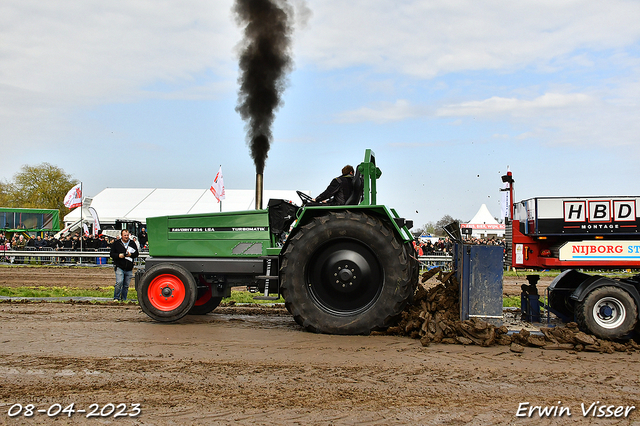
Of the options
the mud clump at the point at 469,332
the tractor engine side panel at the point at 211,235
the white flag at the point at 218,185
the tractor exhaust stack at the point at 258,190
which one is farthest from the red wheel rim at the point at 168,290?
the white flag at the point at 218,185

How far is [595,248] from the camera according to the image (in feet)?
20.1

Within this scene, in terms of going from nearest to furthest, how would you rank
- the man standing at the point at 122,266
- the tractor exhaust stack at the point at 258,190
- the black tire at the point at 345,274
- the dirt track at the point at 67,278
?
the black tire at the point at 345,274 < the tractor exhaust stack at the point at 258,190 < the man standing at the point at 122,266 < the dirt track at the point at 67,278

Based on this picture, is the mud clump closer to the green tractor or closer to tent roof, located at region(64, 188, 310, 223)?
the green tractor

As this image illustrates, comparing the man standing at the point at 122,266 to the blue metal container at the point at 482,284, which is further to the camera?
the man standing at the point at 122,266

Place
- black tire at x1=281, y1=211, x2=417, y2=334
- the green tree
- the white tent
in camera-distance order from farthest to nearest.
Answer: the green tree, the white tent, black tire at x1=281, y1=211, x2=417, y2=334

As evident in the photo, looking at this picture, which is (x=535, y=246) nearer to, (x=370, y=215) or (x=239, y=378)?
(x=370, y=215)

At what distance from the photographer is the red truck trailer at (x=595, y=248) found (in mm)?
5996

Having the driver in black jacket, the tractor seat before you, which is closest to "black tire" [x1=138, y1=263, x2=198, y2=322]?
the driver in black jacket

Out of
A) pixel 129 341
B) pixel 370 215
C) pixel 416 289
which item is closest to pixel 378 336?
pixel 416 289

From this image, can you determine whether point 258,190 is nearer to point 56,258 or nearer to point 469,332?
point 469,332

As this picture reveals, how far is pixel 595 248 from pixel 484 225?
34257 mm

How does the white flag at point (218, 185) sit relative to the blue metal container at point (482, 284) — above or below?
above

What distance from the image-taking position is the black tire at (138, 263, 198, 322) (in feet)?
22.6

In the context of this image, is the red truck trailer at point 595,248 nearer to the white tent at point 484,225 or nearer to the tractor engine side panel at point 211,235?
the tractor engine side panel at point 211,235
